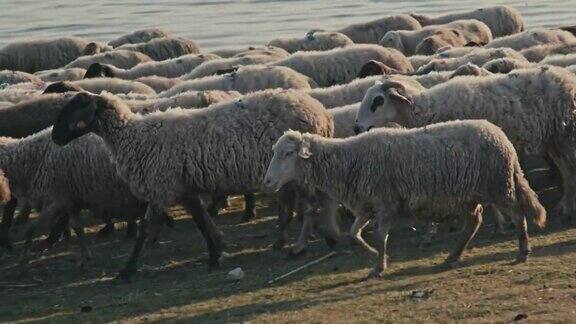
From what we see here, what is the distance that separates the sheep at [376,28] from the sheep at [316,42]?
10.3 ft

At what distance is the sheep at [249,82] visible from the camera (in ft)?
63.5

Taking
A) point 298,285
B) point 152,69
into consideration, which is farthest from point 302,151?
point 152,69

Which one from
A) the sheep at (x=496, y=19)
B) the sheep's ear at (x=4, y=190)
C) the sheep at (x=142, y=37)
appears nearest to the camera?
the sheep's ear at (x=4, y=190)

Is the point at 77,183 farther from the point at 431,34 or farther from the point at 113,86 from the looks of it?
the point at 431,34

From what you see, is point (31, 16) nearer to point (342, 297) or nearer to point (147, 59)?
point (147, 59)

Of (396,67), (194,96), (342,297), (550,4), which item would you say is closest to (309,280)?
(342,297)

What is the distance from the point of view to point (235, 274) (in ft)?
40.4

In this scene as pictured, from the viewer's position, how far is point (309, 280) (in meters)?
11.8

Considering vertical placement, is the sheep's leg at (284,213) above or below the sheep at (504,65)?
below

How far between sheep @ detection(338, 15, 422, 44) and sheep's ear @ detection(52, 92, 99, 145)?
1987 cm

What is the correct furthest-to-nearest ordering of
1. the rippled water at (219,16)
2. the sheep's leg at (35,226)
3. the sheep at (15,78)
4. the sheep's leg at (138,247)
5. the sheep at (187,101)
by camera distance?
the rippled water at (219,16)
the sheep at (15,78)
the sheep at (187,101)
the sheep's leg at (35,226)
the sheep's leg at (138,247)

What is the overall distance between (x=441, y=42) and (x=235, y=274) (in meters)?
16.0

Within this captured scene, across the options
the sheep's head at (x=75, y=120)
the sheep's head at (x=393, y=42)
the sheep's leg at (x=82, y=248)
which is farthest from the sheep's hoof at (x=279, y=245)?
the sheep's head at (x=393, y=42)

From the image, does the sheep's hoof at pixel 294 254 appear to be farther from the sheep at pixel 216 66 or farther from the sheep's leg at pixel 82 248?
the sheep at pixel 216 66
